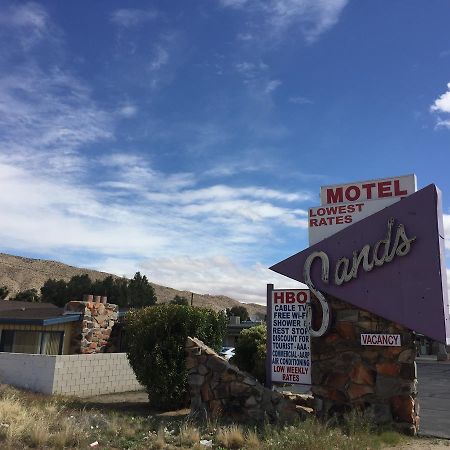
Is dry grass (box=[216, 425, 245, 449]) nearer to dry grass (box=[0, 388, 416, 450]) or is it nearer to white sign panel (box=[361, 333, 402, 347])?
dry grass (box=[0, 388, 416, 450])

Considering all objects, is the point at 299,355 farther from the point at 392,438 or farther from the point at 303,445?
the point at 303,445

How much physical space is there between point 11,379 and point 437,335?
47.0ft

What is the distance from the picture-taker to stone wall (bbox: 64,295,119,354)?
21797 mm

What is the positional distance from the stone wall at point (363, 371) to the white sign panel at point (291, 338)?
0.26 metres

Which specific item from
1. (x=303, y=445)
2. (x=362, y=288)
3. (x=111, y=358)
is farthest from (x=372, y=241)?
(x=111, y=358)

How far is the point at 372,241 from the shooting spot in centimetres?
1130

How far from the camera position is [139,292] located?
197 ft

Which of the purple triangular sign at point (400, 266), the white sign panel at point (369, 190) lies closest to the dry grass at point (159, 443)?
the purple triangular sign at point (400, 266)

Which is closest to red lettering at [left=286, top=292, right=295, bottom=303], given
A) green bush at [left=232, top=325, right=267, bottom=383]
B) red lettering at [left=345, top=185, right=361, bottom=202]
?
red lettering at [left=345, top=185, right=361, bottom=202]

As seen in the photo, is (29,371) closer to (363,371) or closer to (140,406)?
(140,406)

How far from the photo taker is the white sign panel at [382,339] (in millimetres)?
10711

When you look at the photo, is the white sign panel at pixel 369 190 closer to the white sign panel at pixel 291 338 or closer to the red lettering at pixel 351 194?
the red lettering at pixel 351 194

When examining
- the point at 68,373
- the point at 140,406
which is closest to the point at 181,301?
the point at 68,373

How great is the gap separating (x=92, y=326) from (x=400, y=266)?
50.2ft
